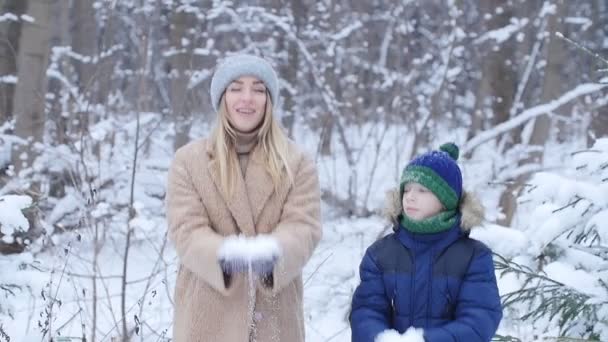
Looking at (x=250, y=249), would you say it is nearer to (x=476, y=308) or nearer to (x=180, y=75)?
(x=476, y=308)

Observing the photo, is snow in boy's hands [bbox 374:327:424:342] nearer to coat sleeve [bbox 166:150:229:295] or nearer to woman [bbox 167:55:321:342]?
woman [bbox 167:55:321:342]

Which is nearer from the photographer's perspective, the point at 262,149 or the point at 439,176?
the point at 439,176

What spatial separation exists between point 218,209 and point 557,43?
28.8 ft

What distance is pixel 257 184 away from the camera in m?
2.71

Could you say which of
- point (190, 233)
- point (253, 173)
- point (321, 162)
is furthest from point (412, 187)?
point (321, 162)

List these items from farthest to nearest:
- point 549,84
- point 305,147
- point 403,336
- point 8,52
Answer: point 549,84, point 305,147, point 8,52, point 403,336

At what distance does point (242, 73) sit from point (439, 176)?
0.84 meters

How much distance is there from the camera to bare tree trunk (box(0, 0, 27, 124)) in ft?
23.3

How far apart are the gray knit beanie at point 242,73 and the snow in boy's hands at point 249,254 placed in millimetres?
645

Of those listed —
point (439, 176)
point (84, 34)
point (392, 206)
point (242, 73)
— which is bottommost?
point (392, 206)

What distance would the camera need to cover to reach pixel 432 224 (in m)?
2.57

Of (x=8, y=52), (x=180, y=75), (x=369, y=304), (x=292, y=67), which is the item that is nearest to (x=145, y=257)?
(x=8, y=52)

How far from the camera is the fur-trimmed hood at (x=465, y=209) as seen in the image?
2570 millimetres

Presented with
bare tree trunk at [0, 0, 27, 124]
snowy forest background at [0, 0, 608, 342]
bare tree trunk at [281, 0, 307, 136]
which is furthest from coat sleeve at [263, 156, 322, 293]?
bare tree trunk at [281, 0, 307, 136]
